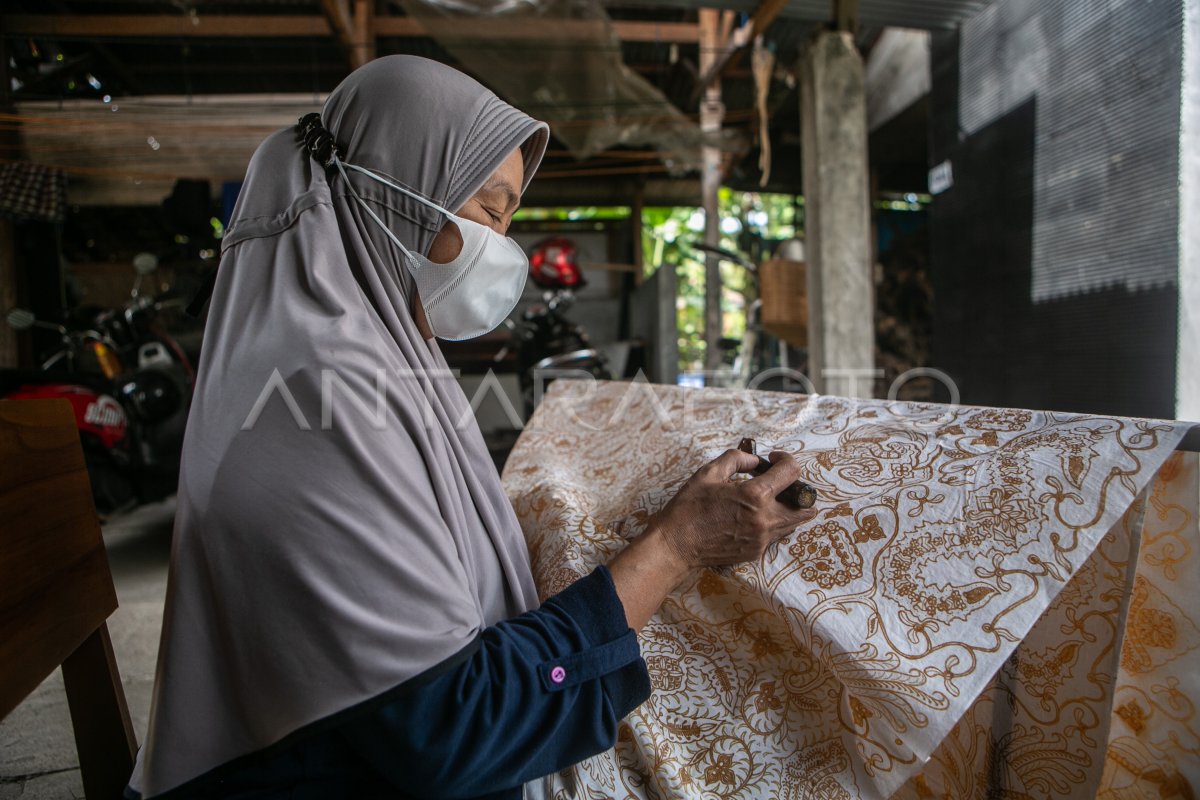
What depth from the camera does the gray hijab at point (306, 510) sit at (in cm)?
79

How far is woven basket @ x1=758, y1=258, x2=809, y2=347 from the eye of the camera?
4.97 m

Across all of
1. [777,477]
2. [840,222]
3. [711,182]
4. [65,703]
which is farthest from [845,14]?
[65,703]

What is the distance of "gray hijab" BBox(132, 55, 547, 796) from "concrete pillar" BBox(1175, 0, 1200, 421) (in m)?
3.34

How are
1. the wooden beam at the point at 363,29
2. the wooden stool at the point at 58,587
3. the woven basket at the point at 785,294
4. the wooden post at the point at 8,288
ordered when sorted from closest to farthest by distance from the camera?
1. the wooden stool at the point at 58,587
2. the woven basket at the point at 785,294
3. the wooden beam at the point at 363,29
4. the wooden post at the point at 8,288

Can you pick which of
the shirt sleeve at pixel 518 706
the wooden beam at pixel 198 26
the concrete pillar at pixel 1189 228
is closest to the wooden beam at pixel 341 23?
the wooden beam at pixel 198 26

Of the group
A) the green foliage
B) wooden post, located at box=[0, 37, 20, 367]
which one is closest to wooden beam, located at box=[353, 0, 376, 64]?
the green foliage

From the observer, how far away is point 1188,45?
2.83 metres

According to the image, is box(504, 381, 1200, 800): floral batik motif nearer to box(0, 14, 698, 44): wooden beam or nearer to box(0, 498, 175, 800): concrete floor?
box(0, 498, 175, 800): concrete floor

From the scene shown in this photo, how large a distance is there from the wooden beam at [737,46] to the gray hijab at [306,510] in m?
3.88

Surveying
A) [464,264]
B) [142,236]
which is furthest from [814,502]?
[142,236]

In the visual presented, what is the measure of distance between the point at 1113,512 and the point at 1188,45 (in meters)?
3.10

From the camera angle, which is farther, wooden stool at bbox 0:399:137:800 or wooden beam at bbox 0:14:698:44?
wooden beam at bbox 0:14:698:44

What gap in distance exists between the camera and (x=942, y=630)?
92cm

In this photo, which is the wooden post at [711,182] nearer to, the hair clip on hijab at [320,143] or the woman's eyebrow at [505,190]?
the woman's eyebrow at [505,190]
